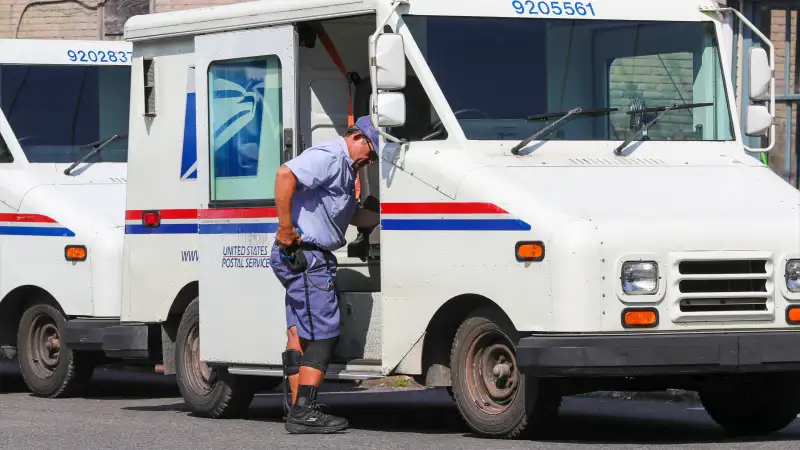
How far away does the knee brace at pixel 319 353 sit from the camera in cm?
1051

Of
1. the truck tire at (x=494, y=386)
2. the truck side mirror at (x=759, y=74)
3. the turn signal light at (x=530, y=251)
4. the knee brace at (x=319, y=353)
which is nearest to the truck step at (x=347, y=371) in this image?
the knee brace at (x=319, y=353)

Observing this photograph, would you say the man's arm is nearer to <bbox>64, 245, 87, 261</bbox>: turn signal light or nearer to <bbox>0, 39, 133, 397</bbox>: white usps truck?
<bbox>0, 39, 133, 397</bbox>: white usps truck

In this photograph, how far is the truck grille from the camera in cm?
939

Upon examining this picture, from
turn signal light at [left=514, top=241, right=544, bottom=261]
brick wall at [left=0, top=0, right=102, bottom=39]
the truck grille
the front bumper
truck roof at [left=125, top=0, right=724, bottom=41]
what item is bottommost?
the front bumper

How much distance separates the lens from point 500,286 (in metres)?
9.62

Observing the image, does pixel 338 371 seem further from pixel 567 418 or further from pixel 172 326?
pixel 172 326

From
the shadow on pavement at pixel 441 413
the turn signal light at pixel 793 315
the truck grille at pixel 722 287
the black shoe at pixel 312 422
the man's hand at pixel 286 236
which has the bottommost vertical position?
the shadow on pavement at pixel 441 413

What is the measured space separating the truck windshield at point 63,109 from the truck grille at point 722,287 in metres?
6.29

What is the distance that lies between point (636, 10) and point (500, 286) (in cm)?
208

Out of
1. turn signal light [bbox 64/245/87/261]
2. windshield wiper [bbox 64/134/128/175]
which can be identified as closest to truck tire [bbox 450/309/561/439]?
turn signal light [bbox 64/245/87/261]

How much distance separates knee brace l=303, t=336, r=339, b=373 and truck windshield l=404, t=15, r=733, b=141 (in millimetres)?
1395

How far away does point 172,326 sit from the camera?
12461 mm

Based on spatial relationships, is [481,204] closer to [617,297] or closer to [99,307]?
[617,297]

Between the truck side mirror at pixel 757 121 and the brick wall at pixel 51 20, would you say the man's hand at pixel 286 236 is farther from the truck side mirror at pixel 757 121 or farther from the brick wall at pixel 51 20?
the brick wall at pixel 51 20
